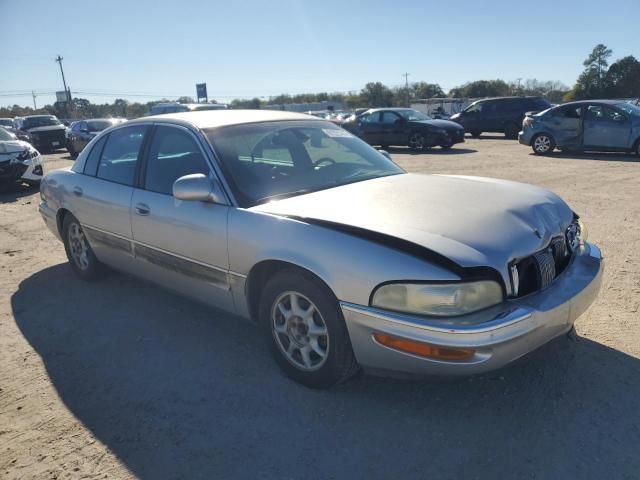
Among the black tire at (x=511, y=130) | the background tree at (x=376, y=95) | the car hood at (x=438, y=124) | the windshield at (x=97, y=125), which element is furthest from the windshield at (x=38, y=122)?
the background tree at (x=376, y=95)

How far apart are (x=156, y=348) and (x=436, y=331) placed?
216cm

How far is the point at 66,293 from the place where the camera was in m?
4.77

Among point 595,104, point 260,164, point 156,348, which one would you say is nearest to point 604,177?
point 595,104

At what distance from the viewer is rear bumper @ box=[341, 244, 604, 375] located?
2.33 meters

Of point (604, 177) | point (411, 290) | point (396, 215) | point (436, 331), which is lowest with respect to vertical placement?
point (604, 177)

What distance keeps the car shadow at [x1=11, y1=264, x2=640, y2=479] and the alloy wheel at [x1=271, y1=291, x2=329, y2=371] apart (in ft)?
0.63

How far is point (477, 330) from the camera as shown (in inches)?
91.0

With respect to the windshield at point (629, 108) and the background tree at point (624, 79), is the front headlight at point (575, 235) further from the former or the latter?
the background tree at point (624, 79)

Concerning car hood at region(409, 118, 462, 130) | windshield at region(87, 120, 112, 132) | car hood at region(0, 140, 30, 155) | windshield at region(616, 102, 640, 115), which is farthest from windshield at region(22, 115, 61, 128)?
windshield at region(616, 102, 640, 115)

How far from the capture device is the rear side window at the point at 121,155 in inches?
162

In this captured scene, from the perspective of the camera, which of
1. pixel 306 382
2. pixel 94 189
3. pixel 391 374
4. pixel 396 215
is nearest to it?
pixel 391 374

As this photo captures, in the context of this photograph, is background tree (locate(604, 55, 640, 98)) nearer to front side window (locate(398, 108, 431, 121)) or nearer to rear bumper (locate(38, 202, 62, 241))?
front side window (locate(398, 108, 431, 121))

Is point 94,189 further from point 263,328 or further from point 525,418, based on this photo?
point 525,418

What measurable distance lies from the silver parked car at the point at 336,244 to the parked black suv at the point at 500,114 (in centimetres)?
1822
